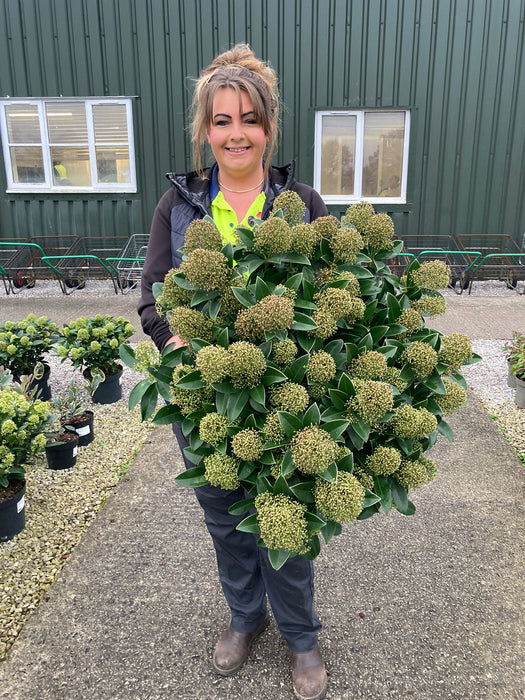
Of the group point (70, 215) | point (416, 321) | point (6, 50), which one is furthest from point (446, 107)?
point (416, 321)

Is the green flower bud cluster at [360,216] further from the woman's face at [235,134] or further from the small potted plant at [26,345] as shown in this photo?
the small potted plant at [26,345]

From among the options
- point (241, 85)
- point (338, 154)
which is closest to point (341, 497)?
point (241, 85)

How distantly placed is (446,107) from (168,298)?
28.9 feet

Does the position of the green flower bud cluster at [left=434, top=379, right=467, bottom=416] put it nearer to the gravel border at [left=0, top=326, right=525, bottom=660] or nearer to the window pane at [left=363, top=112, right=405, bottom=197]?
the gravel border at [left=0, top=326, right=525, bottom=660]

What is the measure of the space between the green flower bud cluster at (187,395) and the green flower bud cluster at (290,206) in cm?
54

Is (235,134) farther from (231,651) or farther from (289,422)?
(231,651)

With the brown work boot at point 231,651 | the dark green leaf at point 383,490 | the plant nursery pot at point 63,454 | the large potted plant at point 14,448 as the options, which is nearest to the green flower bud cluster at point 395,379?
the dark green leaf at point 383,490

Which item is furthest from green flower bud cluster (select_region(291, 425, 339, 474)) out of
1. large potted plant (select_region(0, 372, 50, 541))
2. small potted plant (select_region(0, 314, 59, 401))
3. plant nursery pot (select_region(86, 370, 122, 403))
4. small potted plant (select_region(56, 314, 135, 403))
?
plant nursery pot (select_region(86, 370, 122, 403))

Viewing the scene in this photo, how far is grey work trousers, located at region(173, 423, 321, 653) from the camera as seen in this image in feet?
6.35

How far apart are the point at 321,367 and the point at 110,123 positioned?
29.8ft

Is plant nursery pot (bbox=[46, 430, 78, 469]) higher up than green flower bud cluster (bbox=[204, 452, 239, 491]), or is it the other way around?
green flower bud cluster (bbox=[204, 452, 239, 491])

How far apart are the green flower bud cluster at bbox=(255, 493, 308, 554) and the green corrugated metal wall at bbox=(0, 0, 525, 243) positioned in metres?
8.48

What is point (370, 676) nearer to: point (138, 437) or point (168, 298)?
point (168, 298)

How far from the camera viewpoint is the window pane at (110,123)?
910 cm
